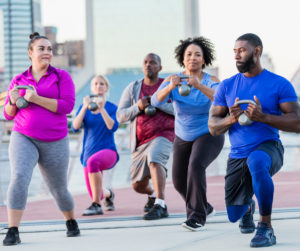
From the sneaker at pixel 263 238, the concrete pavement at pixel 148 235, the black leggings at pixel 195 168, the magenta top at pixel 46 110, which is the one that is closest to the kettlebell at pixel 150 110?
the black leggings at pixel 195 168

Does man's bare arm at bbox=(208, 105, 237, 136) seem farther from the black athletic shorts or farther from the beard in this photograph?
the beard

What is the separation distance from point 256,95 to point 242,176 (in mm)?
638

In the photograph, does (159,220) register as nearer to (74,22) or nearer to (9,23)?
(74,22)

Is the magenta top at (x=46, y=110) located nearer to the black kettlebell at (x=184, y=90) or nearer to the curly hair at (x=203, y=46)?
the black kettlebell at (x=184, y=90)

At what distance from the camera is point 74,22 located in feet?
262

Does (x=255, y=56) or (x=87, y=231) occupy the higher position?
(x=255, y=56)

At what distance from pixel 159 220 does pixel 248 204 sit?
5.39ft

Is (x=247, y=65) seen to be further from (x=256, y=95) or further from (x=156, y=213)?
(x=156, y=213)

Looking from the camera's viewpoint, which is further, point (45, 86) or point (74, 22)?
point (74, 22)

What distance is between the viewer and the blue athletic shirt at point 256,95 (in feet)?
16.1

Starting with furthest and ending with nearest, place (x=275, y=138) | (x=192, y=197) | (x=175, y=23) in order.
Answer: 1. (x=175, y=23)
2. (x=192, y=197)
3. (x=275, y=138)

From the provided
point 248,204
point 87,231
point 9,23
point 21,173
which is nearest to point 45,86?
point 21,173

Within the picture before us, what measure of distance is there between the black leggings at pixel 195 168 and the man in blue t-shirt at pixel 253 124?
2.27 feet

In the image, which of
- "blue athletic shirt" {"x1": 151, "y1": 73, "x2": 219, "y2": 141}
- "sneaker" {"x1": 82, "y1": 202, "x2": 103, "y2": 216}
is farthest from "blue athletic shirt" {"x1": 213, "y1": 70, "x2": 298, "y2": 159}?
"sneaker" {"x1": 82, "y1": 202, "x2": 103, "y2": 216}
